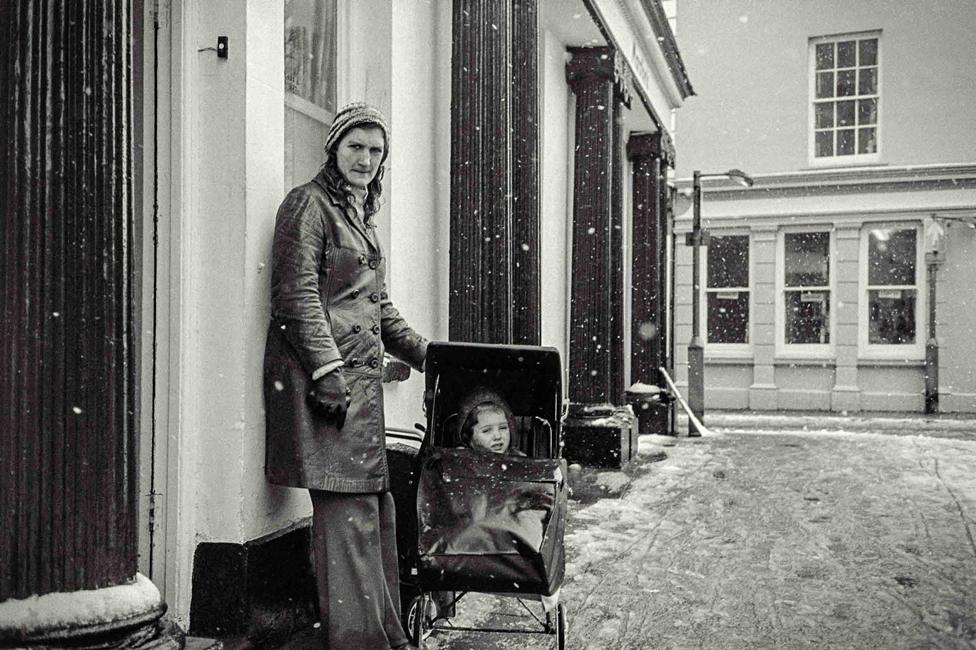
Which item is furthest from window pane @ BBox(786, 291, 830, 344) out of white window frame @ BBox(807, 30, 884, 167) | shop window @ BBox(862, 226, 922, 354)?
white window frame @ BBox(807, 30, 884, 167)

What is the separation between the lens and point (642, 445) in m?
11.8

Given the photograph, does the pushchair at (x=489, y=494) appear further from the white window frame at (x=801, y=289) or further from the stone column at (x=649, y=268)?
the white window frame at (x=801, y=289)

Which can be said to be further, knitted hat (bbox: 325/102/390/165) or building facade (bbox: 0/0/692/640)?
knitted hat (bbox: 325/102/390/165)

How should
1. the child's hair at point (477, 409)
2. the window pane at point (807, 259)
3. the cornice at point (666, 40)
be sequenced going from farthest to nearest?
the window pane at point (807, 259) < the cornice at point (666, 40) < the child's hair at point (477, 409)

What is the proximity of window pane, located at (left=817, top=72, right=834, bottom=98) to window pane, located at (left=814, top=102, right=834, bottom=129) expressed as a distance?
0.22 metres

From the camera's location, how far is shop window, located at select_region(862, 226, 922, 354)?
19.6 m

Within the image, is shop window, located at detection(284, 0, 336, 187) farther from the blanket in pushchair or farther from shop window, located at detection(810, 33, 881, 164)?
shop window, located at detection(810, 33, 881, 164)

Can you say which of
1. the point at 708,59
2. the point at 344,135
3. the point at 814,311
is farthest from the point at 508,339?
the point at 708,59

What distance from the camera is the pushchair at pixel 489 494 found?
327cm

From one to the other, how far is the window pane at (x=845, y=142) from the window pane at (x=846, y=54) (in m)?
1.49

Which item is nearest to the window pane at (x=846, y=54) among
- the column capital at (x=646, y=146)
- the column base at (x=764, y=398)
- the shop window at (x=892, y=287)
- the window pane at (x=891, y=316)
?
the shop window at (x=892, y=287)

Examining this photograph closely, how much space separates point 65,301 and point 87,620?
0.94 m

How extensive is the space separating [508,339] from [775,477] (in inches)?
181

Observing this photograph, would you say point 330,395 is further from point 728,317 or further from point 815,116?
point 815,116
